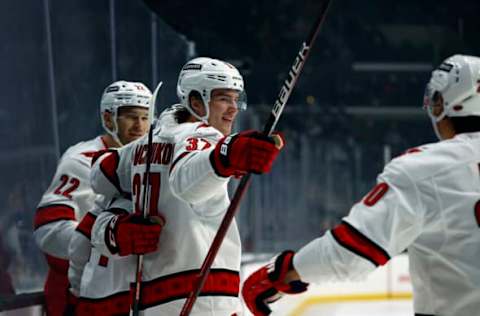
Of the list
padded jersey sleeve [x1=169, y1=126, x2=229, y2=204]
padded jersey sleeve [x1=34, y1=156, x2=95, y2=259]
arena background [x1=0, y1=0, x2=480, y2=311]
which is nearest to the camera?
padded jersey sleeve [x1=169, y1=126, x2=229, y2=204]

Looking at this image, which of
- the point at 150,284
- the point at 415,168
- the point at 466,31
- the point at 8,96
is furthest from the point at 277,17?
the point at 415,168

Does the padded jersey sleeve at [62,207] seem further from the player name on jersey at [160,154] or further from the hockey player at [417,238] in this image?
the hockey player at [417,238]

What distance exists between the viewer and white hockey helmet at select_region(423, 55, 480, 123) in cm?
194

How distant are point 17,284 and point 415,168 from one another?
156 centimetres

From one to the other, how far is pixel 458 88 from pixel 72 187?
1.45 metres

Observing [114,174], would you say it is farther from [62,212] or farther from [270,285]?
[270,285]

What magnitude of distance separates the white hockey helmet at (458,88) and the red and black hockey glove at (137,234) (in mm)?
692

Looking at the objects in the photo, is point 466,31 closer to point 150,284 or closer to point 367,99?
point 367,99

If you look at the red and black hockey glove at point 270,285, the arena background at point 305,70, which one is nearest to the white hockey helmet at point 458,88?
the red and black hockey glove at point 270,285

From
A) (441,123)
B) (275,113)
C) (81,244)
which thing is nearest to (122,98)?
(81,244)

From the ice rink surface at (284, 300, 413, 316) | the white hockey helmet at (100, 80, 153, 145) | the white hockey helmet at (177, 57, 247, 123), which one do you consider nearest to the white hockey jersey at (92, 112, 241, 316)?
the white hockey helmet at (177, 57, 247, 123)

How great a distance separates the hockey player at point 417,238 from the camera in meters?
1.74

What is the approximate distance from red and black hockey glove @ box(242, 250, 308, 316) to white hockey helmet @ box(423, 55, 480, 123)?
42 cm

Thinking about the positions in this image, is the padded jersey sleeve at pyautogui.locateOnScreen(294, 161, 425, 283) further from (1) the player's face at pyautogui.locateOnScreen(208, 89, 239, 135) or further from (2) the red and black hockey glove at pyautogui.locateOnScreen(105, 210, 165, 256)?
(1) the player's face at pyautogui.locateOnScreen(208, 89, 239, 135)
